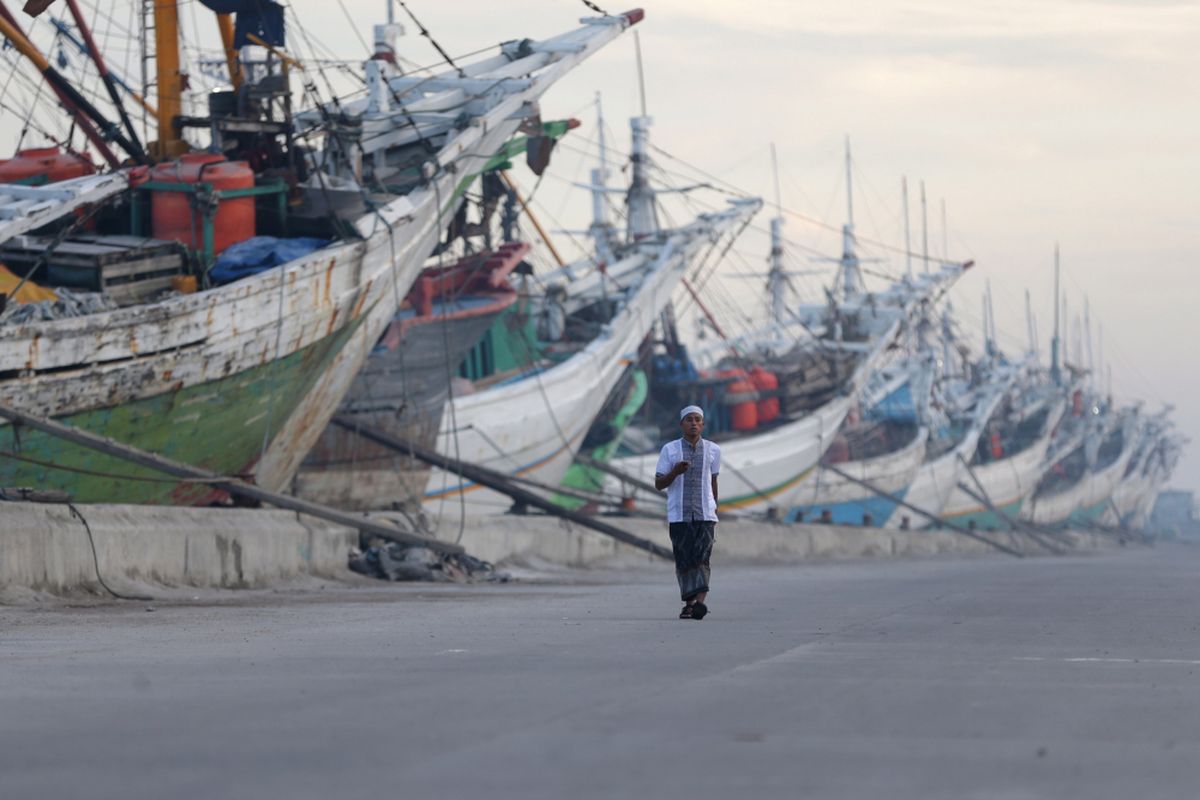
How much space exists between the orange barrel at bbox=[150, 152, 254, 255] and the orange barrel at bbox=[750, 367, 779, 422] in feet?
142

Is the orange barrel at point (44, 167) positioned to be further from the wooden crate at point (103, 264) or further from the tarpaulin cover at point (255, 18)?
the tarpaulin cover at point (255, 18)

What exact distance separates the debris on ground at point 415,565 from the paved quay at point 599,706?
7.89 metres

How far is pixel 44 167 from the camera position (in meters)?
25.4

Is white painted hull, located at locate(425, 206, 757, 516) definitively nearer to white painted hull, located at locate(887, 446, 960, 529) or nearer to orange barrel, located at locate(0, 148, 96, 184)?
orange barrel, located at locate(0, 148, 96, 184)

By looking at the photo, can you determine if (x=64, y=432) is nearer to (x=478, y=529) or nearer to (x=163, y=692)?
(x=478, y=529)

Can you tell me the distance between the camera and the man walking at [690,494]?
12.8 metres

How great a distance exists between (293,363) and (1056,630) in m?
15.2

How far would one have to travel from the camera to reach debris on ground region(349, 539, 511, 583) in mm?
20875

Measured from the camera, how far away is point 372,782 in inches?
186

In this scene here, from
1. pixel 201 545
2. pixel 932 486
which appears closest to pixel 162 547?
pixel 201 545

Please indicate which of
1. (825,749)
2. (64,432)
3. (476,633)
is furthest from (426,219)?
(825,749)

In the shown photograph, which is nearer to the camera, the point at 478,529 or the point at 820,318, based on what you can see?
the point at 478,529

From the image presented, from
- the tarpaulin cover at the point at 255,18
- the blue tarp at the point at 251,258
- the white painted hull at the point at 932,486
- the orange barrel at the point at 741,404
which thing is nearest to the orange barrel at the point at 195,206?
the blue tarp at the point at 251,258

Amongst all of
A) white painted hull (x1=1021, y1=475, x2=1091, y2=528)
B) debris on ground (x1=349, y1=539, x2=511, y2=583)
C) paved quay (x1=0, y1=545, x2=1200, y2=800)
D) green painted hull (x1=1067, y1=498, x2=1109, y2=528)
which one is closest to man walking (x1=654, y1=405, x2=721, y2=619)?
paved quay (x1=0, y1=545, x2=1200, y2=800)
